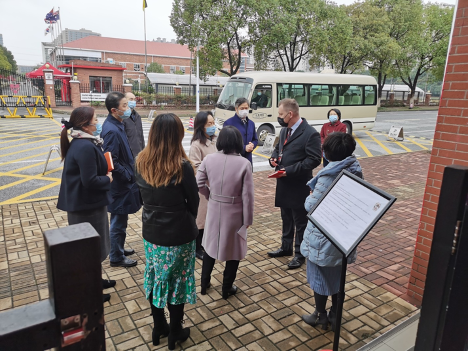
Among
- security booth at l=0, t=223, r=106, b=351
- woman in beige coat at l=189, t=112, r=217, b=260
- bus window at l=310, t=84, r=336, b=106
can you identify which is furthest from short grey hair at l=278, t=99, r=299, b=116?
bus window at l=310, t=84, r=336, b=106

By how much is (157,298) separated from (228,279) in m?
1.01

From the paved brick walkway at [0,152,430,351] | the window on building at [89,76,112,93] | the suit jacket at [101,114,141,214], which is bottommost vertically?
the paved brick walkway at [0,152,430,351]

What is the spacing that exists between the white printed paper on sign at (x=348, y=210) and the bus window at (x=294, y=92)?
12032mm

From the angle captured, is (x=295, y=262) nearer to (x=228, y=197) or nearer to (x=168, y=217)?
(x=228, y=197)

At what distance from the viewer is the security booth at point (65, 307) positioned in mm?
893

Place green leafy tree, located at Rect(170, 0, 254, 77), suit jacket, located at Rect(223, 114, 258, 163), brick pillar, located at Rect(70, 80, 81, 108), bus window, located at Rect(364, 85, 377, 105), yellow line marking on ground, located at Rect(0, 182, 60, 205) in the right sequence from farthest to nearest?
1. brick pillar, located at Rect(70, 80, 81, 108)
2. green leafy tree, located at Rect(170, 0, 254, 77)
3. bus window, located at Rect(364, 85, 377, 105)
4. yellow line marking on ground, located at Rect(0, 182, 60, 205)
5. suit jacket, located at Rect(223, 114, 258, 163)

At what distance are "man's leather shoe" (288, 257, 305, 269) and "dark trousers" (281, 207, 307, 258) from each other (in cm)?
5

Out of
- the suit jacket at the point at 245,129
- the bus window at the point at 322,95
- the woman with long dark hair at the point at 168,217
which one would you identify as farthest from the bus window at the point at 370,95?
the woman with long dark hair at the point at 168,217

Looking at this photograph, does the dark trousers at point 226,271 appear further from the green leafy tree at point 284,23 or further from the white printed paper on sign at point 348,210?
the green leafy tree at point 284,23

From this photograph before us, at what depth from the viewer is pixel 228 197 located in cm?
329

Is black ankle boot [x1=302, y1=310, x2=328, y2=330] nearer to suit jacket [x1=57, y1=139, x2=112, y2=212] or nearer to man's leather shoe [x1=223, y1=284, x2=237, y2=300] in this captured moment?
man's leather shoe [x1=223, y1=284, x2=237, y2=300]

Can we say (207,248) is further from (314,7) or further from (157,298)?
(314,7)

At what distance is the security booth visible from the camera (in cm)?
89

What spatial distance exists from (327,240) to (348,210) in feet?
2.28
